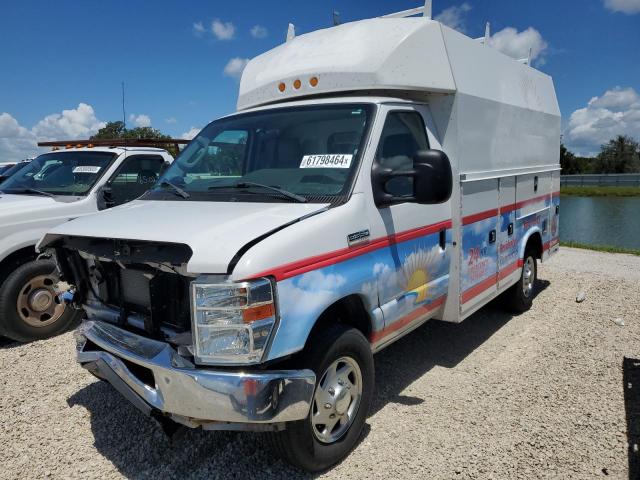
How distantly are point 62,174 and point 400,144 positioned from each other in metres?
4.50

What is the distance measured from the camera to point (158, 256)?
2.81 meters

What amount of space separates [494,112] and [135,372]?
160 inches

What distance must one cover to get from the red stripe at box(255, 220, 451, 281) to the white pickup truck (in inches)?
141

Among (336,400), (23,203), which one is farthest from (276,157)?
(23,203)

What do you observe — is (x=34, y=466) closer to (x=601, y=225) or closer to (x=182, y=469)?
(x=182, y=469)

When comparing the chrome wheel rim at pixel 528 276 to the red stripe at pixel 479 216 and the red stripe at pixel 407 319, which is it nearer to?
the red stripe at pixel 479 216

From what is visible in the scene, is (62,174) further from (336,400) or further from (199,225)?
(336,400)

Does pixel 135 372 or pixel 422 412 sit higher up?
pixel 135 372

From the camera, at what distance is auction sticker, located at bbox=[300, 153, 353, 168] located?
11.3 feet

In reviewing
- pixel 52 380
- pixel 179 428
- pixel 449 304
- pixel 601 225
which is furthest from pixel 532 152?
pixel 601 225

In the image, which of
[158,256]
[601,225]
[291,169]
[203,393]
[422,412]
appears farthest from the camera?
[601,225]

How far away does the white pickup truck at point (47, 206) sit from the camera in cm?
525

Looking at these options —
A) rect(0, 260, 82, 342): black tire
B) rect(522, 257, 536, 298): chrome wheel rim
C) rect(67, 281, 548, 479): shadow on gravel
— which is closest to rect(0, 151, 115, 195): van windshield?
rect(0, 260, 82, 342): black tire

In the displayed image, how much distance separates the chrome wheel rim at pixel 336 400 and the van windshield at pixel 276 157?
110 centimetres
